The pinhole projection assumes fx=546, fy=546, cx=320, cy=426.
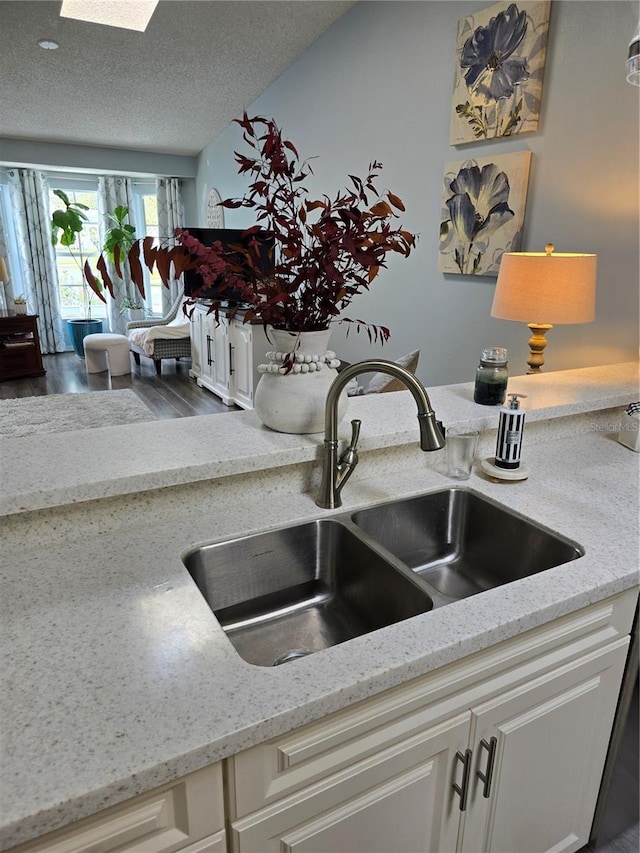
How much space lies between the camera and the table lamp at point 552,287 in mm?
2150

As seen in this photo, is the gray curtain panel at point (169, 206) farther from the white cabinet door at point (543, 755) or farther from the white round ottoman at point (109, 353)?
the white cabinet door at point (543, 755)

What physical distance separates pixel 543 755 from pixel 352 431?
2.51ft

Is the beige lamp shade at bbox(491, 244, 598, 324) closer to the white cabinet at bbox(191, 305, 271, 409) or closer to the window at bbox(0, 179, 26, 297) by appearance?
the white cabinet at bbox(191, 305, 271, 409)

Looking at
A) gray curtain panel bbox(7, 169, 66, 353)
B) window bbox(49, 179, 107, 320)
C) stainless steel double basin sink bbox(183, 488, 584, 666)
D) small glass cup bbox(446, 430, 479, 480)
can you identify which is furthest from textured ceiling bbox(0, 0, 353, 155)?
stainless steel double basin sink bbox(183, 488, 584, 666)

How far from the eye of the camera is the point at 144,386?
19.3ft

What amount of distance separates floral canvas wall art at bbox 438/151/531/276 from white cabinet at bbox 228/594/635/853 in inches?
88.5

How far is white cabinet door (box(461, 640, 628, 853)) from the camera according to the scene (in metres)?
0.98

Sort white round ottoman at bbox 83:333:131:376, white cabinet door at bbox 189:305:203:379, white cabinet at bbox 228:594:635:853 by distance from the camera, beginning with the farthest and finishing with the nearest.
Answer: white round ottoman at bbox 83:333:131:376
white cabinet door at bbox 189:305:203:379
white cabinet at bbox 228:594:635:853

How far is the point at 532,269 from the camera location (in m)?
2.20

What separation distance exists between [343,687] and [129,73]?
5.58m

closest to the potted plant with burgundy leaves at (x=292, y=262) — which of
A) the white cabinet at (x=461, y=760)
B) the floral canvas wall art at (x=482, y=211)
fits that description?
the white cabinet at (x=461, y=760)

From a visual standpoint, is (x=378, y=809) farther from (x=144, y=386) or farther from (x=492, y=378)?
(x=144, y=386)

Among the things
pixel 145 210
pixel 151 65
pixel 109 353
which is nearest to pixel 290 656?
pixel 151 65

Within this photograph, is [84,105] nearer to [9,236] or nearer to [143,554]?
[9,236]
